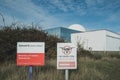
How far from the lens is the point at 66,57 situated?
20.5 feet

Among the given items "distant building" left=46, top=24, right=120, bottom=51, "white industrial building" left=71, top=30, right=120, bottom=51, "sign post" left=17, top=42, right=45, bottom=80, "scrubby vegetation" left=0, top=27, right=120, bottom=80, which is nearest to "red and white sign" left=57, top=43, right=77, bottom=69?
"sign post" left=17, top=42, right=45, bottom=80

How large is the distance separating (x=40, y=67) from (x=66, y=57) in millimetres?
2944

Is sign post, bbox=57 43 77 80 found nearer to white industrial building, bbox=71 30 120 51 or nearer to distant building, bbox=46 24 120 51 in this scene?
distant building, bbox=46 24 120 51

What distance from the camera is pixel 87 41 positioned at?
6175cm

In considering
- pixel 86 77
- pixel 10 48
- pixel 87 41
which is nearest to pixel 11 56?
pixel 10 48

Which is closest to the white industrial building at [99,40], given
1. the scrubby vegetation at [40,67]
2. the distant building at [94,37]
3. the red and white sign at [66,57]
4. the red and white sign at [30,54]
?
the distant building at [94,37]

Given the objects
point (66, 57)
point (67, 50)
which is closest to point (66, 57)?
point (66, 57)

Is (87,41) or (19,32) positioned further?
(87,41)

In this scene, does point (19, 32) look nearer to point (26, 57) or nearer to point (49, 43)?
point (49, 43)

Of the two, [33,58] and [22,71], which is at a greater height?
[33,58]

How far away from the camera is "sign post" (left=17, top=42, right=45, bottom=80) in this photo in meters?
5.78

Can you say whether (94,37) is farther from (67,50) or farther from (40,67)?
(67,50)

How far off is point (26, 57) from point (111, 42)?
5995 cm

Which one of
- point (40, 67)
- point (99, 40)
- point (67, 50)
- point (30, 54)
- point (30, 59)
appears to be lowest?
point (40, 67)
